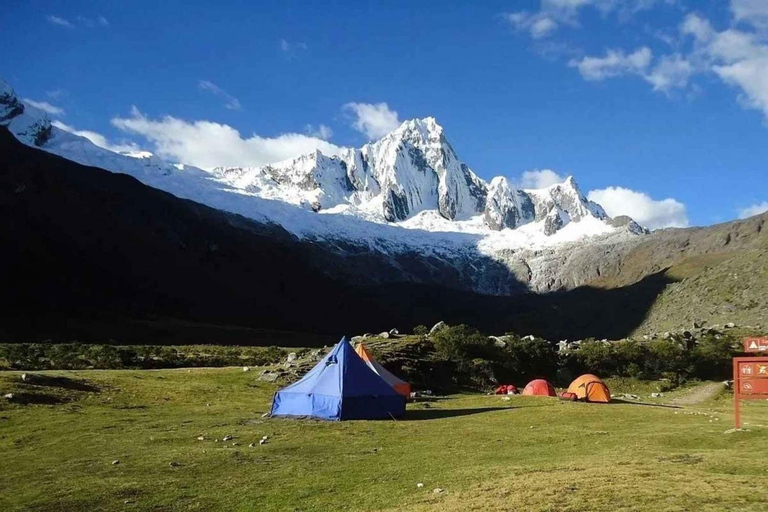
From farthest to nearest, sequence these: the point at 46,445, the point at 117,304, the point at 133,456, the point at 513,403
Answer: the point at 117,304, the point at 513,403, the point at 46,445, the point at 133,456

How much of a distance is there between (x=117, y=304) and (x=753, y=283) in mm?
130669

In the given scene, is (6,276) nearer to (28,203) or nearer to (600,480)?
(28,203)

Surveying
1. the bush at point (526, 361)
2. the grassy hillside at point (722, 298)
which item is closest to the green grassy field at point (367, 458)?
the bush at point (526, 361)

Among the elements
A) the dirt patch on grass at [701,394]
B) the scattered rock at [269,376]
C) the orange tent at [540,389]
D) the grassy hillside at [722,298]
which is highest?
the grassy hillside at [722,298]

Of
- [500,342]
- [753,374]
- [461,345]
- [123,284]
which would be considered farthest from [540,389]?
[123,284]

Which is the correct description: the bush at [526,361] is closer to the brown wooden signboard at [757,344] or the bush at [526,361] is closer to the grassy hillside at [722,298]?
the brown wooden signboard at [757,344]

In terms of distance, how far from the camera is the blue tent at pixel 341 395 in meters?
29.3

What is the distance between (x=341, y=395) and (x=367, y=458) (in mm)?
9693

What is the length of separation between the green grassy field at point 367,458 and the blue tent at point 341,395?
1.28 meters

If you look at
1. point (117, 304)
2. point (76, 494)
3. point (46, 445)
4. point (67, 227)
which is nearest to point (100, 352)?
point (46, 445)

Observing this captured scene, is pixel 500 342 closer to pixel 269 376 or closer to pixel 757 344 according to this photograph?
pixel 269 376

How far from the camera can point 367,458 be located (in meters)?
19.7

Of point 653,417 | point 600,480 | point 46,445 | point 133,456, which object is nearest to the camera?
point 600,480

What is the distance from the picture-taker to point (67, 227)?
6319 inches
